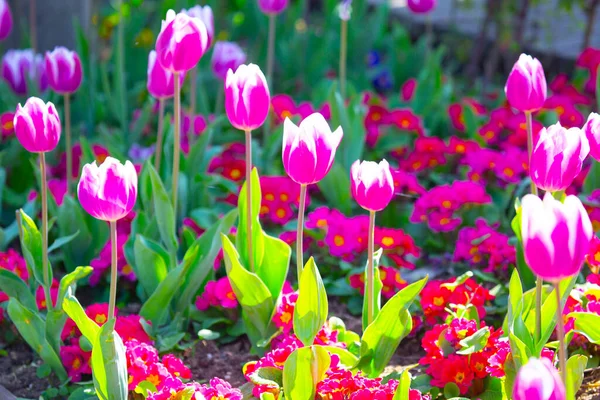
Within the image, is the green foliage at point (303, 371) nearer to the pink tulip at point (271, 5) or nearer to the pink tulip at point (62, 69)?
the pink tulip at point (62, 69)

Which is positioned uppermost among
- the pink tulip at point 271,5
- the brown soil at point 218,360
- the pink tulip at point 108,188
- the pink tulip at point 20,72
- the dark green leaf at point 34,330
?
the pink tulip at point 271,5

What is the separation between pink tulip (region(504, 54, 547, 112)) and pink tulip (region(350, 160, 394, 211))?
0.47 metres

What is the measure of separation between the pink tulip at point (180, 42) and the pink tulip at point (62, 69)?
0.70 m

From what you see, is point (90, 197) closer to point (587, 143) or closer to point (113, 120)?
point (587, 143)

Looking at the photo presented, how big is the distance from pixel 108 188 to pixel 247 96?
0.36 meters

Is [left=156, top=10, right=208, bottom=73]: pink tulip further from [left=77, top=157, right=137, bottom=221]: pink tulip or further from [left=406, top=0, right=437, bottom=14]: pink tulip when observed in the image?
[left=406, top=0, right=437, bottom=14]: pink tulip

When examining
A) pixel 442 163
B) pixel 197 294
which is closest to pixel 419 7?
pixel 442 163

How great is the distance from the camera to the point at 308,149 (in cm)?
177

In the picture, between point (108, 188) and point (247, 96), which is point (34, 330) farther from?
point (247, 96)

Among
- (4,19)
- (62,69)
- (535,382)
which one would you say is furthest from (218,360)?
(4,19)

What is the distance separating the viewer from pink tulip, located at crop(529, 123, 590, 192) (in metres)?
1.70

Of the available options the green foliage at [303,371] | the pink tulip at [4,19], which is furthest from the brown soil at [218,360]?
the pink tulip at [4,19]

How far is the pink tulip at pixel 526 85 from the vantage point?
2068 mm

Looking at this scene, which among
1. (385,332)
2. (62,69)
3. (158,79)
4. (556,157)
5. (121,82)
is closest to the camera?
(556,157)
